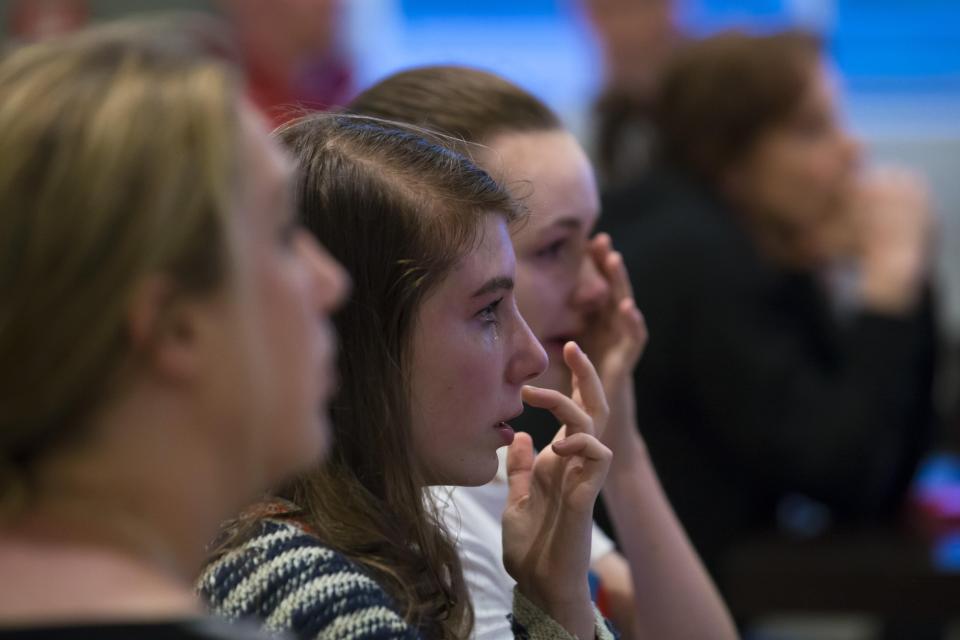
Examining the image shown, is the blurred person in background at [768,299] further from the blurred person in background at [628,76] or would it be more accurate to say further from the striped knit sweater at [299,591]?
the striped knit sweater at [299,591]

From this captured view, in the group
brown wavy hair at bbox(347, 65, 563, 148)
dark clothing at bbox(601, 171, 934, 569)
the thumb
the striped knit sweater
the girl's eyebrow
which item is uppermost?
brown wavy hair at bbox(347, 65, 563, 148)

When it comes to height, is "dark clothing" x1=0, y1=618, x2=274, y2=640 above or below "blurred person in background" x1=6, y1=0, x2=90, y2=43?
below

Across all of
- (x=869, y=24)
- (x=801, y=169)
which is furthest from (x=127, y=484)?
(x=869, y=24)

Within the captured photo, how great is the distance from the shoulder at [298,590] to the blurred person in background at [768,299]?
4.16 ft

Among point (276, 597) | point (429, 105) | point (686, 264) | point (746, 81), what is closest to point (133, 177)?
point (276, 597)

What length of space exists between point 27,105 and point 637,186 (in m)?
1.73

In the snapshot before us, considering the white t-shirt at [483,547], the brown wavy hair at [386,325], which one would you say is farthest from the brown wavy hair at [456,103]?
the white t-shirt at [483,547]

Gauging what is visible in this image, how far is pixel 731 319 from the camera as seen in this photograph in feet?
7.22

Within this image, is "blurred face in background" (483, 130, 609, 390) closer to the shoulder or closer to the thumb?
the thumb

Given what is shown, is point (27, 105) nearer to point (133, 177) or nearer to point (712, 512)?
point (133, 177)

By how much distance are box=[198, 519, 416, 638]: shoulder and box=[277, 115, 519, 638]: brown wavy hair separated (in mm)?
107

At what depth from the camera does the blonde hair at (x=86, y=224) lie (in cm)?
67

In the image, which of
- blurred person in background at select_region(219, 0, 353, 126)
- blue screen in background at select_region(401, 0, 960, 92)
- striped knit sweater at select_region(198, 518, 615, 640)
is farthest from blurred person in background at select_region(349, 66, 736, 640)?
blue screen in background at select_region(401, 0, 960, 92)

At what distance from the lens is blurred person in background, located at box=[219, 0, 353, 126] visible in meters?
3.28
